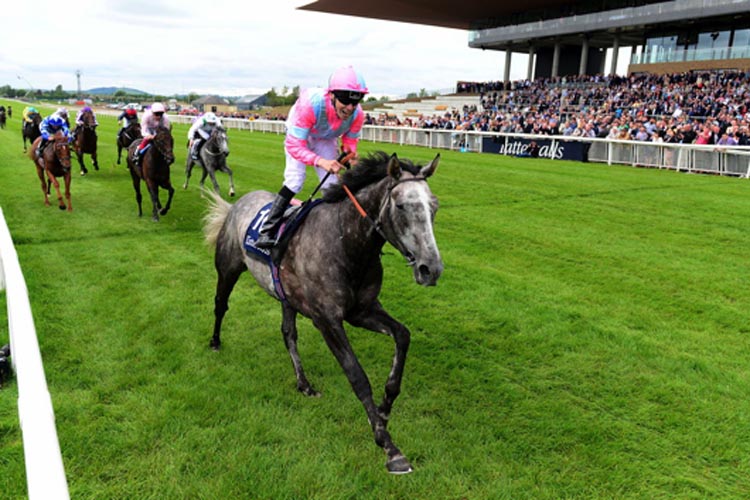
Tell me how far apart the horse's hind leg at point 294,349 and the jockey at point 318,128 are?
692 mm

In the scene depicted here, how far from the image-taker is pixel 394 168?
291cm

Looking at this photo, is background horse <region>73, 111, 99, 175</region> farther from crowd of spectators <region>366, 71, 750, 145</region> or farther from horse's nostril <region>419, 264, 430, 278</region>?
crowd of spectators <region>366, 71, 750, 145</region>

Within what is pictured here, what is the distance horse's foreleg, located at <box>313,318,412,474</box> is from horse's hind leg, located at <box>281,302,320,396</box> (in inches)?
31.3

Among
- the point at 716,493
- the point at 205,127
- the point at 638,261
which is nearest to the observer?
the point at 716,493

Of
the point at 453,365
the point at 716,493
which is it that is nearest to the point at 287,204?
the point at 453,365

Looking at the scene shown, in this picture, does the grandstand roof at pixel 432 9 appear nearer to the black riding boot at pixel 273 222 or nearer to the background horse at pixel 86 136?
the background horse at pixel 86 136

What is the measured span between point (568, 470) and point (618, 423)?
0.68 meters

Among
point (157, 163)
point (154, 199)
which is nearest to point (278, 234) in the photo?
point (154, 199)

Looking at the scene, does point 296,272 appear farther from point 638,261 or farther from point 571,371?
point 638,261

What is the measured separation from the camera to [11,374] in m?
3.96

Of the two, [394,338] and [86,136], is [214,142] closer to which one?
[86,136]

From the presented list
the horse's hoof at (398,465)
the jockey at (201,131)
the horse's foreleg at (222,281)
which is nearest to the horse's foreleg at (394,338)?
the horse's hoof at (398,465)

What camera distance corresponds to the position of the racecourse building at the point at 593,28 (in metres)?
34.3

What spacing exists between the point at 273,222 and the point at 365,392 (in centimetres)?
139
